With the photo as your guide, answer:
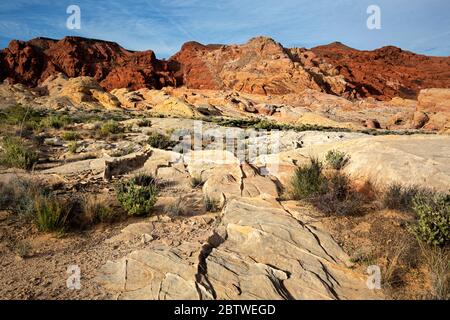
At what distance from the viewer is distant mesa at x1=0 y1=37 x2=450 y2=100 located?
4909 cm

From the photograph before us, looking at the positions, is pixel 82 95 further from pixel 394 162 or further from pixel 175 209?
pixel 394 162

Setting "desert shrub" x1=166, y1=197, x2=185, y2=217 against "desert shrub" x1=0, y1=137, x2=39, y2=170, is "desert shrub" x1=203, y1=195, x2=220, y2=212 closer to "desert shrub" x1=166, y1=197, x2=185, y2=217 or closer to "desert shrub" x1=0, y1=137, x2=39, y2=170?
"desert shrub" x1=166, y1=197, x2=185, y2=217

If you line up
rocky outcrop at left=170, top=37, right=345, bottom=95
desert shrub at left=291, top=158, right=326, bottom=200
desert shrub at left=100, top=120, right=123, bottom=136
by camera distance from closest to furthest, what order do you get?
desert shrub at left=291, top=158, right=326, bottom=200
desert shrub at left=100, top=120, right=123, bottom=136
rocky outcrop at left=170, top=37, right=345, bottom=95

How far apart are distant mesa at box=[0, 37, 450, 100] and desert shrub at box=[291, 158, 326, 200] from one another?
4110 centimetres

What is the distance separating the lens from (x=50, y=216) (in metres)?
4.54

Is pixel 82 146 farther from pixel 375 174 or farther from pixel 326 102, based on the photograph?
pixel 326 102

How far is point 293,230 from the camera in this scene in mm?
4414

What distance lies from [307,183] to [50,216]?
421cm

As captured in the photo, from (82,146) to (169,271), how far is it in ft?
31.7

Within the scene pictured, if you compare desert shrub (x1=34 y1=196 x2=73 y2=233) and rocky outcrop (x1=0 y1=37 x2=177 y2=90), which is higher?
rocky outcrop (x1=0 y1=37 x2=177 y2=90)

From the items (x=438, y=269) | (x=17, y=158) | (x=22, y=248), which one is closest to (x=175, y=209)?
(x=22, y=248)

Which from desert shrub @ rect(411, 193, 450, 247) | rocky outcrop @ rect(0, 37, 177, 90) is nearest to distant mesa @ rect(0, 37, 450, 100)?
rocky outcrop @ rect(0, 37, 177, 90)
